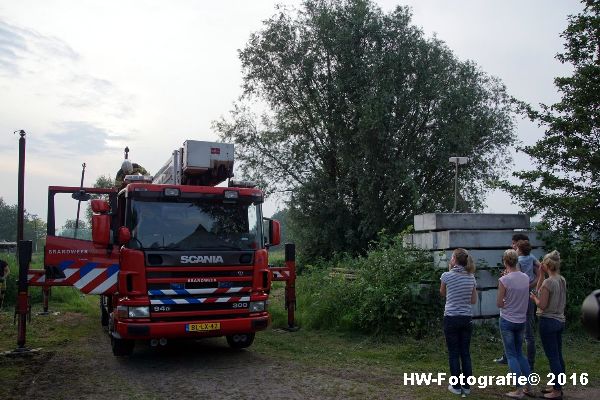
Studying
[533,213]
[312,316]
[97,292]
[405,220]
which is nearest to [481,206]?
[405,220]

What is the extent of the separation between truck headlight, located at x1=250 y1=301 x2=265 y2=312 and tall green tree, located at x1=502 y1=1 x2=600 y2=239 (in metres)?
6.09

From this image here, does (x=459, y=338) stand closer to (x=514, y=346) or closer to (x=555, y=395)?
(x=514, y=346)

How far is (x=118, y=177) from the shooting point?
35.9 feet

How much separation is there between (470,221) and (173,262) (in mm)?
5455

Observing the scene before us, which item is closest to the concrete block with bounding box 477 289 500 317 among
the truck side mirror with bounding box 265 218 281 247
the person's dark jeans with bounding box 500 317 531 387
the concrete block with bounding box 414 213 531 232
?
the concrete block with bounding box 414 213 531 232

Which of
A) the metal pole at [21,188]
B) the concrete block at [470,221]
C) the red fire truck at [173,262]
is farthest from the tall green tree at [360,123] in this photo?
the red fire truck at [173,262]

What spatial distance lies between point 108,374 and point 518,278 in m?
5.68

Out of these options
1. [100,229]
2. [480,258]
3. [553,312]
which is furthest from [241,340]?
[553,312]

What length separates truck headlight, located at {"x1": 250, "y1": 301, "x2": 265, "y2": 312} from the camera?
28.4 ft

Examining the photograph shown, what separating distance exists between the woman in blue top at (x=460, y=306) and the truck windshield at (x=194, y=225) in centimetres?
345

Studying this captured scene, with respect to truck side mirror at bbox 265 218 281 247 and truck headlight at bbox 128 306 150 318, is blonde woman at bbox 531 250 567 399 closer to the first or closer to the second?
truck side mirror at bbox 265 218 281 247

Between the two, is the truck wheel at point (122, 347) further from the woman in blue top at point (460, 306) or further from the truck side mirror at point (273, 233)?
the woman in blue top at point (460, 306)

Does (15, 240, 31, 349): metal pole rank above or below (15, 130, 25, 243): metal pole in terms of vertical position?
below

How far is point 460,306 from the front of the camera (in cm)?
648
